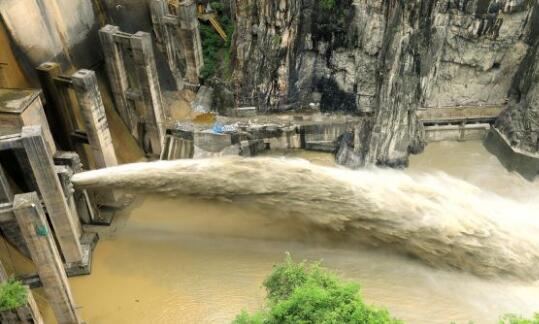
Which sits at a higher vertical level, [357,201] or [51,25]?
[51,25]

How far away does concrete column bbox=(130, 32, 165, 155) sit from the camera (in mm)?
17469

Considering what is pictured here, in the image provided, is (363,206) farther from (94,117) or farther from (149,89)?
(94,117)

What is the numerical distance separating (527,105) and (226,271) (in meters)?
14.3

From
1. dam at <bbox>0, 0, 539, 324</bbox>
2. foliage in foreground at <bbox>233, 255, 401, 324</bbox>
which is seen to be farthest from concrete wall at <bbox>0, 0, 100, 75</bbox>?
foliage in foreground at <bbox>233, 255, 401, 324</bbox>

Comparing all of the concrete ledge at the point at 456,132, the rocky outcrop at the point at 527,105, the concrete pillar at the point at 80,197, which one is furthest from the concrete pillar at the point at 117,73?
the rocky outcrop at the point at 527,105

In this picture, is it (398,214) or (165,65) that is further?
(165,65)

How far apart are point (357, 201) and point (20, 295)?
32.9 feet

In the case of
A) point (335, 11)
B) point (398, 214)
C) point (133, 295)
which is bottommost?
point (133, 295)

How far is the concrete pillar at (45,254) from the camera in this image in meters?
12.0

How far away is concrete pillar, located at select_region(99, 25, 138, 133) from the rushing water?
3.64 metres

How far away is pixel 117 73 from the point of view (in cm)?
1827

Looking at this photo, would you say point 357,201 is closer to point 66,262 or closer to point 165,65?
point 66,262

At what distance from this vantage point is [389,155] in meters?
20.2

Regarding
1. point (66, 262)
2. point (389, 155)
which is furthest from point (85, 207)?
point (389, 155)
